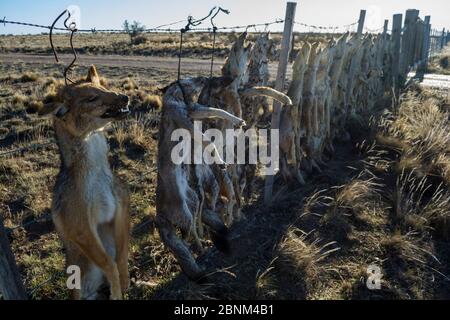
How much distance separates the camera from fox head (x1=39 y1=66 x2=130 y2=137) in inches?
101

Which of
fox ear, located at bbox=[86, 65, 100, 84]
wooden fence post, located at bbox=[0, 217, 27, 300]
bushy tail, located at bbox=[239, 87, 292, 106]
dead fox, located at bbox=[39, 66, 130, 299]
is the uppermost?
fox ear, located at bbox=[86, 65, 100, 84]

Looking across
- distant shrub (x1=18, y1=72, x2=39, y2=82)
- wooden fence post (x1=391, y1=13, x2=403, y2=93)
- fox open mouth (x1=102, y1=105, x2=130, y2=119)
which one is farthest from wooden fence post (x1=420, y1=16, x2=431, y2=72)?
fox open mouth (x1=102, y1=105, x2=130, y2=119)

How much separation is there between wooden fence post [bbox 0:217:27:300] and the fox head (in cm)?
79

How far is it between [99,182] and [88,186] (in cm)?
7

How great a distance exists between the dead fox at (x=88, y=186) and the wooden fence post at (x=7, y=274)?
0.35 meters

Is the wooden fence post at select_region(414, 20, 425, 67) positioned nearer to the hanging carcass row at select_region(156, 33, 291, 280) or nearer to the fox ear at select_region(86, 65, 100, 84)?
the hanging carcass row at select_region(156, 33, 291, 280)

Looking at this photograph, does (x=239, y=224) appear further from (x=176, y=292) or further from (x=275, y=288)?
(x=176, y=292)

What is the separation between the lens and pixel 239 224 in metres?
5.16

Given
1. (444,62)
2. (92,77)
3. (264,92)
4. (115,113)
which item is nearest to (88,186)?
(115,113)

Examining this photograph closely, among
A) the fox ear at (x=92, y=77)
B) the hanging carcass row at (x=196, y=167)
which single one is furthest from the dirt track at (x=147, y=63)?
the fox ear at (x=92, y=77)

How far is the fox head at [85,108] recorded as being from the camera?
8.38ft

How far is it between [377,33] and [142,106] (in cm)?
616
